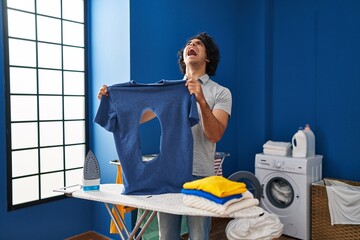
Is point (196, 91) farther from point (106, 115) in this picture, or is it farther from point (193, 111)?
point (106, 115)

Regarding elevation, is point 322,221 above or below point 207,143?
below

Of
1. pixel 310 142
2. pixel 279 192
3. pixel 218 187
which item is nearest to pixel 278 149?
pixel 310 142

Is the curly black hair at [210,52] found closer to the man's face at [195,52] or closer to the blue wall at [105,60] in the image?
the man's face at [195,52]

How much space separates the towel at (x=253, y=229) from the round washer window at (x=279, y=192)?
519 millimetres

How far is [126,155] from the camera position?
1.49m

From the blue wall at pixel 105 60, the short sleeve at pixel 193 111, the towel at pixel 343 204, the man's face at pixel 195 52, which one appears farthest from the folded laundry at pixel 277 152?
the short sleeve at pixel 193 111

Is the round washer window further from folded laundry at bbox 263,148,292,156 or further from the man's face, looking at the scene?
the man's face

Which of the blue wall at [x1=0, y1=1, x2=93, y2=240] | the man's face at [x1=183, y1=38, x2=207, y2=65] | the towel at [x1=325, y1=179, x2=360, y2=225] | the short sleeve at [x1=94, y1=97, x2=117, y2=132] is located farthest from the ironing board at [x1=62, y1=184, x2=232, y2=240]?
the towel at [x1=325, y1=179, x2=360, y2=225]

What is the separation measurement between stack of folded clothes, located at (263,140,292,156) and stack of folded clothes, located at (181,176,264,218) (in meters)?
1.93

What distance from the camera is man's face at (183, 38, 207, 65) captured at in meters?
1.60

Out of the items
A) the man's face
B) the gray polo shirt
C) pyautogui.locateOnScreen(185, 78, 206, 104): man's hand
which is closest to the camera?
pyautogui.locateOnScreen(185, 78, 206, 104): man's hand

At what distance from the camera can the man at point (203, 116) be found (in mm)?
1396

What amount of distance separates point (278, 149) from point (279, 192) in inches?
16.6

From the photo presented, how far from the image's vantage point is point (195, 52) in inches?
63.4
